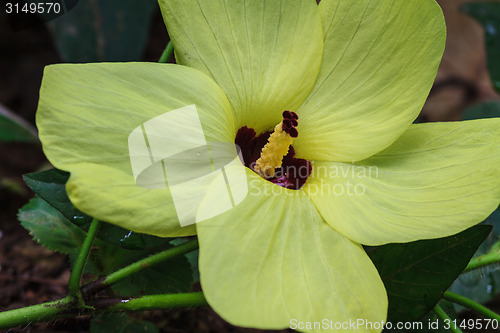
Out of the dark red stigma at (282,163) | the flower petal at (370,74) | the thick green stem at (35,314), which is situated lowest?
the thick green stem at (35,314)

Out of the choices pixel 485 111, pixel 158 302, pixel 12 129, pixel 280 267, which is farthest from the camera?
pixel 485 111

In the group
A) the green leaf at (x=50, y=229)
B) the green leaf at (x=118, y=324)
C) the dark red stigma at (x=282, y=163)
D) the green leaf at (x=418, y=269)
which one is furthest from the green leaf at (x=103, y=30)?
the green leaf at (x=418, y=269)

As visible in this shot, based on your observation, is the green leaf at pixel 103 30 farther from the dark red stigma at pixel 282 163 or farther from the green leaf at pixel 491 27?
the green leaf at pixel 491 27

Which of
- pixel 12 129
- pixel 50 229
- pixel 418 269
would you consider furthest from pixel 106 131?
pixel 12 129

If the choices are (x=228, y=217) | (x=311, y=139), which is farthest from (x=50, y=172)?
(x=311, y=139)

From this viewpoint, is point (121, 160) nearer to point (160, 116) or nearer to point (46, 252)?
point (160, 116)

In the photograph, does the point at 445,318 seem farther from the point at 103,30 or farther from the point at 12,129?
the point at 103,30

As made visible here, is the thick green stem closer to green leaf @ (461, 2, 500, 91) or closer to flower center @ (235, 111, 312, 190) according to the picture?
flower center @ (235, 111, 312, 190)
